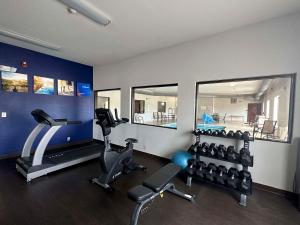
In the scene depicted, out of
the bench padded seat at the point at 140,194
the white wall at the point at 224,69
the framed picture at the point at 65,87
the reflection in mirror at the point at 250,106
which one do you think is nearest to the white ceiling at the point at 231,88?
the reflection in mirror at the point at 250,106

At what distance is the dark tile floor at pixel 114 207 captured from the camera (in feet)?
5.88

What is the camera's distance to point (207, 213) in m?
1.95

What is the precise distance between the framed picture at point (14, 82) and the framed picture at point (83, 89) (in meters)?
1.45

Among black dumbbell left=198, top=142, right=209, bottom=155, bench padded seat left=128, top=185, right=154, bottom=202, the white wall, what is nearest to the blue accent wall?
the white wall

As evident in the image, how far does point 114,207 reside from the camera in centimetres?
202

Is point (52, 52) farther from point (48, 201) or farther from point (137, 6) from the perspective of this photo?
point (48, 201)

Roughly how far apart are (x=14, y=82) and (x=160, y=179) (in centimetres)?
440

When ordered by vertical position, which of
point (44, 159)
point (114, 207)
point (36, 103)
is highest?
point (36, 103)

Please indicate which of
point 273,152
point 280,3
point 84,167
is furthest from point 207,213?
point 280,3

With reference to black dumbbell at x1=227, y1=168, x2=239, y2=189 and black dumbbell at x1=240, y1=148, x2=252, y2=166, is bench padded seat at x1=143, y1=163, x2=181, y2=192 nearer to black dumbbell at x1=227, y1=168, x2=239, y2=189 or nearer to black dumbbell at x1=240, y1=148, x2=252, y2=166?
black dumbbell at x1=227, y1=168, x2=239, y2=189

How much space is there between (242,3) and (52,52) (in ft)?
14.9

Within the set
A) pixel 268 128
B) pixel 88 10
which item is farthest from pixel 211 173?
pixel 88 10

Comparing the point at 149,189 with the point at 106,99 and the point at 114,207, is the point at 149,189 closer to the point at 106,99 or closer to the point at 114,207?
the point at 114,207

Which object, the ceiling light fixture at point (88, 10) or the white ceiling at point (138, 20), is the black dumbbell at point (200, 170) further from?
the ceiling light fixture at point (88, 10)
